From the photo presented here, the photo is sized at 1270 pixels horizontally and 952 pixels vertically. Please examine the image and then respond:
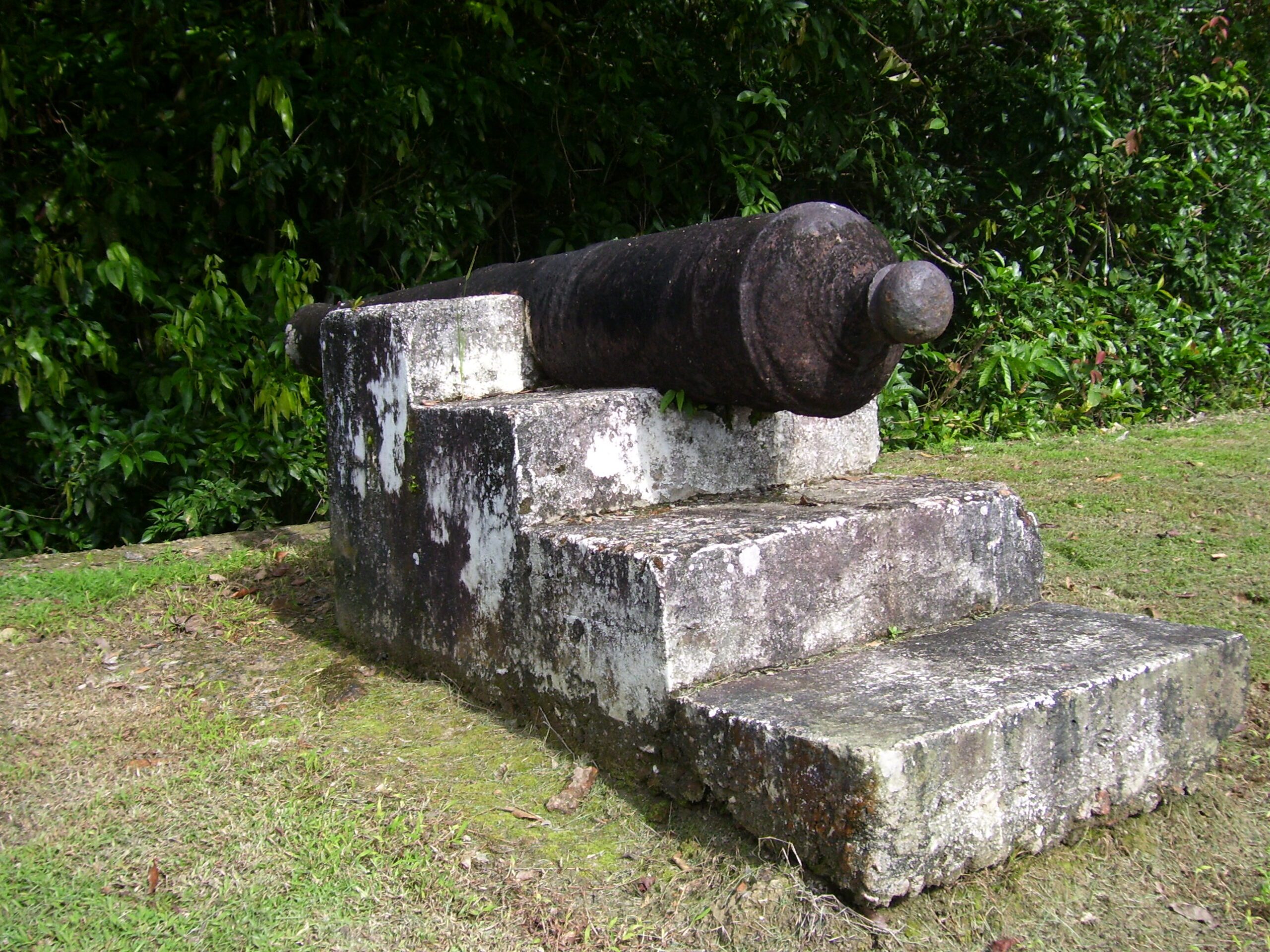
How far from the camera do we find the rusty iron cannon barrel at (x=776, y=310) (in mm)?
2539

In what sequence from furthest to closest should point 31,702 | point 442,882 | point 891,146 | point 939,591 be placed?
point 891,146, point 31,702, point 939,591, point 442,882

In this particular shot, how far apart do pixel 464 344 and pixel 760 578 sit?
133 centimetres

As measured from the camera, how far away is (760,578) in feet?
8.45

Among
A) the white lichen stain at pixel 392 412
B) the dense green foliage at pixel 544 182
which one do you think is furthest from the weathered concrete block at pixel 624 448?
the dense green foliage at pixel 544 182

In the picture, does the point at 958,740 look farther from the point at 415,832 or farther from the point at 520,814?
the point at 415,832

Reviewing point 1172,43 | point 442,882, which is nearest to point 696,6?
point 1172,43

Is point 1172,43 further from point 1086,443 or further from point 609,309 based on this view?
point 609,309

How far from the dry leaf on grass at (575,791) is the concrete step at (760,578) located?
179 millimetres

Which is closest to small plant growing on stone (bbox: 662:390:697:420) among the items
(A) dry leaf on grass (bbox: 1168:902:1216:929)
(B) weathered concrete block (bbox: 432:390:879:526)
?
(B) weathered concrete block (bbox: 432:390:879:526)

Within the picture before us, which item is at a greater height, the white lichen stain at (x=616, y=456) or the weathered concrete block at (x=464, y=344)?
the weathered concrete block at (x=464, y=344)

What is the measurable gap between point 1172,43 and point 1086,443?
3.19 metres

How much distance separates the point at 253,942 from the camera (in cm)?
213

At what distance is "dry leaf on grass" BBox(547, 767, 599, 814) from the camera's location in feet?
8.48

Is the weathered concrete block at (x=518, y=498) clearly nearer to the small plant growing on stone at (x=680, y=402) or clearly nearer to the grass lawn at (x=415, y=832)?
the small plant growing on stone at (x=680, y=402)
